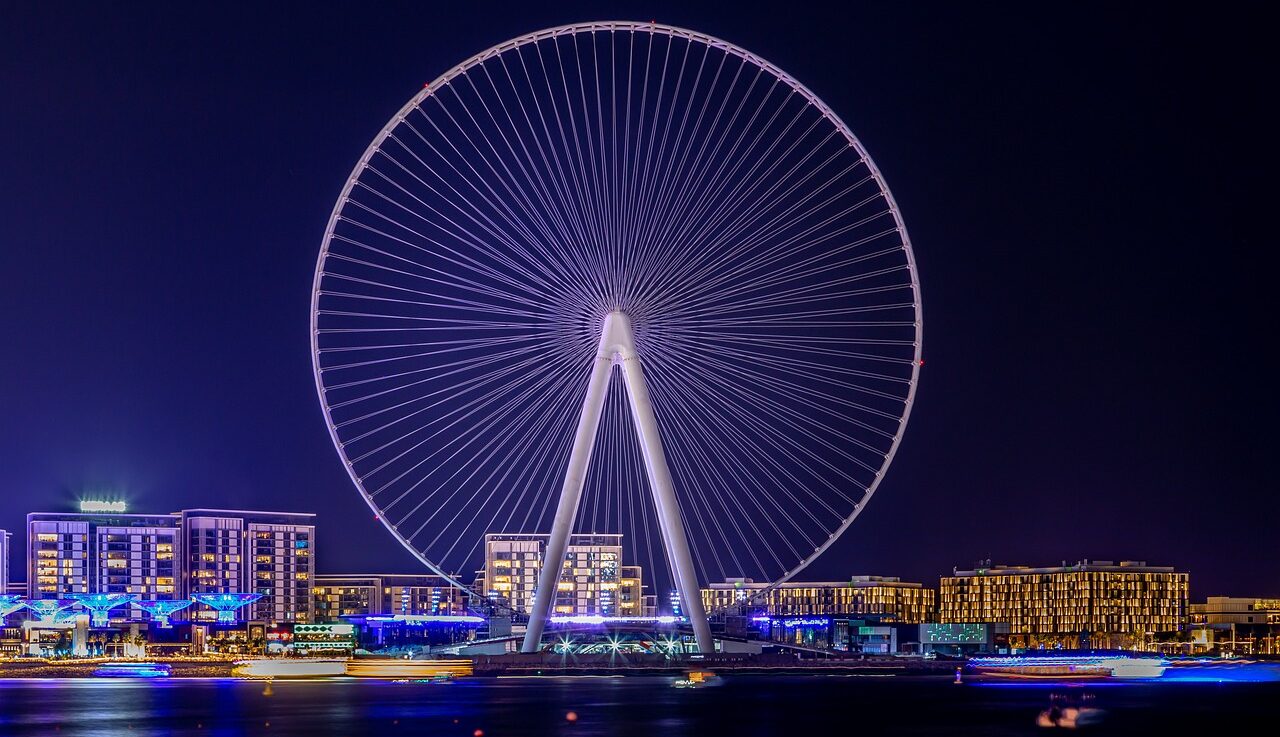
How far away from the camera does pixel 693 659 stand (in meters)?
126

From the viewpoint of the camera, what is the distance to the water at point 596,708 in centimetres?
7769

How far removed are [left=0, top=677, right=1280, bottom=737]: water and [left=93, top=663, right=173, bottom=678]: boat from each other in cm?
1247

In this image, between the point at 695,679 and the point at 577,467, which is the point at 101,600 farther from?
the point at 577,467

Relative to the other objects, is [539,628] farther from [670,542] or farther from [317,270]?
[317,270]

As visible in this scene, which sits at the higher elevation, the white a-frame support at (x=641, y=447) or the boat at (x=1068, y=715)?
the white a-frame support at (x=641, y=447)

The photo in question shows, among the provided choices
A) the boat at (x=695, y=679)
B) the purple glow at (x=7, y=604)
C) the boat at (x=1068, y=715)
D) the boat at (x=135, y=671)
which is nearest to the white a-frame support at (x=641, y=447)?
the boat at (x=695, y=679)

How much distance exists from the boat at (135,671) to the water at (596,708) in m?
12.5

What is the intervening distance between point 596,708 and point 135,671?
65.5 meters

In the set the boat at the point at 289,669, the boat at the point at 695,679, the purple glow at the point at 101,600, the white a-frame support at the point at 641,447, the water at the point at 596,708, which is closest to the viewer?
the water at the point at 596,708

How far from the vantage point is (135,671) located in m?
145

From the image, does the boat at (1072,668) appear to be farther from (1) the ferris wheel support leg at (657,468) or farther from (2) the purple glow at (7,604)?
(2) the purple glow at (7,604)

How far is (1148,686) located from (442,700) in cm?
5570

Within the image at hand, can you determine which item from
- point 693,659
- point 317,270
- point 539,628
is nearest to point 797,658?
point 693,659

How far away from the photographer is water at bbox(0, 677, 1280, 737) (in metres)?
77.7
